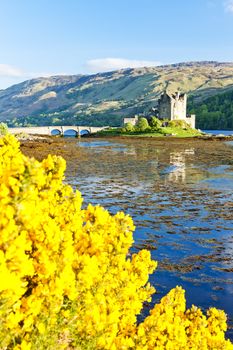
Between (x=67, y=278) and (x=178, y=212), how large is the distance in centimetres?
2753

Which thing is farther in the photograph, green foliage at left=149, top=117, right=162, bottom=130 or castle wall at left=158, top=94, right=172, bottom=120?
castle wall at left=158, top=94, right=172, bottom=120

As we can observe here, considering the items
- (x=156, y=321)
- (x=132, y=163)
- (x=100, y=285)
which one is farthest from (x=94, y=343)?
(x=132, y=163)

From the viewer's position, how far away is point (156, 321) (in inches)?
288

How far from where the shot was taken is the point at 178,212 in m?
32.3

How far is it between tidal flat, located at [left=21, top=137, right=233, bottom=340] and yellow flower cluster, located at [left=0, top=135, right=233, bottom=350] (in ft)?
26.5

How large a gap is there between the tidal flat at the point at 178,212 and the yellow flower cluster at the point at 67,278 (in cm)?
806

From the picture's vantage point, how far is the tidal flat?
19.0 metres

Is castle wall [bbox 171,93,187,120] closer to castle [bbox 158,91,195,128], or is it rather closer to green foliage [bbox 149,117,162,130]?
castle [bbox 158,91,195,128]

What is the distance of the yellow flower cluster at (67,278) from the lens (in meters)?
4.36

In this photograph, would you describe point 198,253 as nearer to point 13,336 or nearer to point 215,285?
point 215,285

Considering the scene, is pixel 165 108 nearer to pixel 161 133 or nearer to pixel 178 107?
pixel 178 107

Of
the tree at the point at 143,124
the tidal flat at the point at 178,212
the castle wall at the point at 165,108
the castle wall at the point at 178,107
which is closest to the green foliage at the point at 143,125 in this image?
the tree at the point at 143,124

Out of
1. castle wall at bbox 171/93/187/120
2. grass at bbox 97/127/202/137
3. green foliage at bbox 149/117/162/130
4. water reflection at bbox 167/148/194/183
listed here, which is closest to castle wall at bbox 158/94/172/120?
castle wall at bbox 171/93/187/120

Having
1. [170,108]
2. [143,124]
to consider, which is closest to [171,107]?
[170,108]
